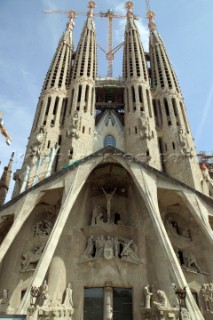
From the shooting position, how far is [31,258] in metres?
14.8

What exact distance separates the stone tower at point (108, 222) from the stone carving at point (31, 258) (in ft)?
0.21

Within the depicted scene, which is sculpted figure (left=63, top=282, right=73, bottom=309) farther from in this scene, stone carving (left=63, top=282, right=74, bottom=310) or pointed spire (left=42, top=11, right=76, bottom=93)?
pointed spire (left=42, top=11, right=76, bottom=93)

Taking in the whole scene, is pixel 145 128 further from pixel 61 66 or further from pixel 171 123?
pixel 61 66

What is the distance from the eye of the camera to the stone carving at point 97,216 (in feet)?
53.6

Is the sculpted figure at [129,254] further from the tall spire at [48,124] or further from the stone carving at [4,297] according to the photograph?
the tall spire at [48,124]

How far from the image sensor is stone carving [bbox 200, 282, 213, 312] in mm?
12523

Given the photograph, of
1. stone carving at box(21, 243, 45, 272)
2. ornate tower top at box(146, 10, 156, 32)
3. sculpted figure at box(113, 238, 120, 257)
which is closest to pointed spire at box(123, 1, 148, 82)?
ornate tower top at box(146, 10, 156, 32)

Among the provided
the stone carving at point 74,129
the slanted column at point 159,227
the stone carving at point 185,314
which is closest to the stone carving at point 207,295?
the slanted column at point 159,227

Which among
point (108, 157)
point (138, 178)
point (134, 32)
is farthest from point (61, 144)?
point (134, 32)

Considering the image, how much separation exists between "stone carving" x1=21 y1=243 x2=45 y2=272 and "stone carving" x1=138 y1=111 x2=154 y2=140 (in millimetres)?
11854

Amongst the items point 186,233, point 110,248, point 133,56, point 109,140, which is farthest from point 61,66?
point 186,233

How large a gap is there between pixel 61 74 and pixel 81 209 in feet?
56.0

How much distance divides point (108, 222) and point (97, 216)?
942 mm

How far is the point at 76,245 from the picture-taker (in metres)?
15.4
